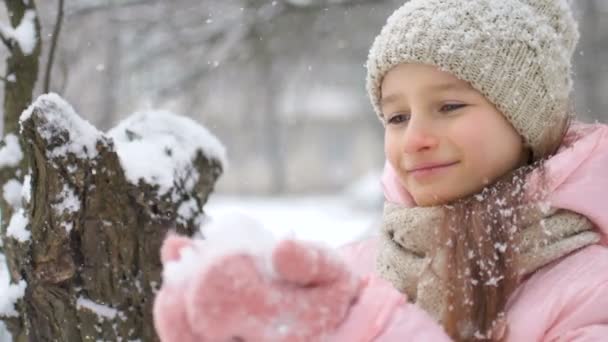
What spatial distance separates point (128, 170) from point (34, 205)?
0.84ft

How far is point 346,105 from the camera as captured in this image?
30906mm

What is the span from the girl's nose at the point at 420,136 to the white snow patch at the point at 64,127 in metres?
0.81

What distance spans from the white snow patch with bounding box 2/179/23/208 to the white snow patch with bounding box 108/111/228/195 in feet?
1.12

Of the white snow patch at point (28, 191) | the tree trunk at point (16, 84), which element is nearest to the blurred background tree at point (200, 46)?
the tree trunk at point (16, 84)

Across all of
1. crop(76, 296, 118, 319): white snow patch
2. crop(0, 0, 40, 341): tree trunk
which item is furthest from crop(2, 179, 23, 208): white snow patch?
crop(76, 296, 118, 319): white snow patch

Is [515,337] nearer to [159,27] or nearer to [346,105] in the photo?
[159,27]

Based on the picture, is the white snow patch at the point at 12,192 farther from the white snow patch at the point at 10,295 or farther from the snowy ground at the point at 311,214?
the snowy ground at the point at 311,214

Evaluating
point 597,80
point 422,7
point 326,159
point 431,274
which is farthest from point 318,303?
point 326,159

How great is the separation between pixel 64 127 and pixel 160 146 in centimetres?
45

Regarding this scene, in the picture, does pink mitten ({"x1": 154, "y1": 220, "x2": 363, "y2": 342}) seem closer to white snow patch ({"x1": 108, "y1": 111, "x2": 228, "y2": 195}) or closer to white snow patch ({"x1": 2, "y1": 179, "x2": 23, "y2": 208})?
white snow patch ({"x1": 108, "y1": 111, "x2": 228, "y2": 195})

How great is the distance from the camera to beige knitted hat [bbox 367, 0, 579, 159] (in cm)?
140

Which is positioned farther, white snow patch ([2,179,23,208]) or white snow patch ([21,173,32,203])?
white snow patch ([2,179,23,208])

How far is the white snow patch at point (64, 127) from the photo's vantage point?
1609 millimetres

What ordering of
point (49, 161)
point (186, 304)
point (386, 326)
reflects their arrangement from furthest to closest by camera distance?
1. point (49, 161)
2. point (386, 326)
3. point (186, 304)
